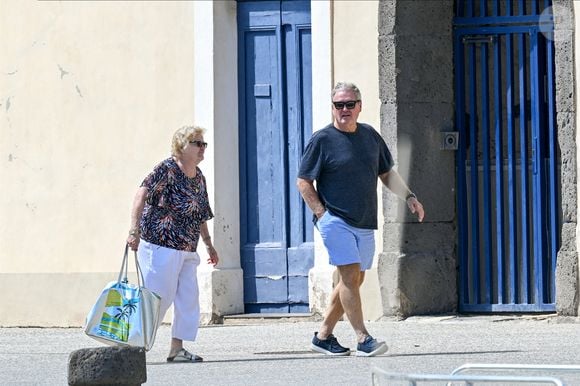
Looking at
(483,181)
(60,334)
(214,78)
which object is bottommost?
(60,334)

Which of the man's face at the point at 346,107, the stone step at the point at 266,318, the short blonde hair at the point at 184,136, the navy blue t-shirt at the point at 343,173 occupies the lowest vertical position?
the stone step at the point at 266,318

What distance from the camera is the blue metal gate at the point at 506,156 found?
43.9 ft

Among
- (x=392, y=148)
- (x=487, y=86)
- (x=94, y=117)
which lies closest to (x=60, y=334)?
(x=94, y=117)

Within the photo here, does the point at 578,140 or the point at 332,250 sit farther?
the point at 578,140

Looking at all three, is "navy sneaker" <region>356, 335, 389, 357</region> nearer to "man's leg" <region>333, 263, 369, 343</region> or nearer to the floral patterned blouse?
"man's leg" <region>333, 263, 369, 343</region>

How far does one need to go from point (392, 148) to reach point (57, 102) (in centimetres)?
319

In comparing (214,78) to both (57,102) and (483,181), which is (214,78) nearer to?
(57,102)

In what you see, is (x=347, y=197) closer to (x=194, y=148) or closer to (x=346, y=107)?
(x=346, y=107)

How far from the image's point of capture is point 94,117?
14.4 meters

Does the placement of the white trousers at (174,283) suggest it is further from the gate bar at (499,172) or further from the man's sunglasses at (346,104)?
the gate bar at (499,172)

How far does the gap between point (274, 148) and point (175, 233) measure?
3.85m

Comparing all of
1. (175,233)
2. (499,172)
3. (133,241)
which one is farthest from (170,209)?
(499,172)

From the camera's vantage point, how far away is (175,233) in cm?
1049

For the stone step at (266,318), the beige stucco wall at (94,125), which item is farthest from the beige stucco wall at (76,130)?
→ the stone step at (266,318)
